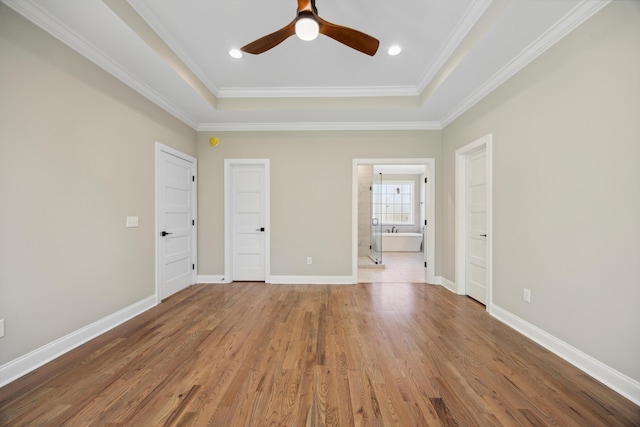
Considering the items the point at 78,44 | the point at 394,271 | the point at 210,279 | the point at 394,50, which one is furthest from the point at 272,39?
the point at 394,271

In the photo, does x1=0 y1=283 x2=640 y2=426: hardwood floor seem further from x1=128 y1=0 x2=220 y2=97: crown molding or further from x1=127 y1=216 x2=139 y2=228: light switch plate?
x1=128 y1=0 x2=220 y2=97: crown molding

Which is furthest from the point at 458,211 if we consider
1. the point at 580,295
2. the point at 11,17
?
the point at 11,17

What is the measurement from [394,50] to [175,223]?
3703mm

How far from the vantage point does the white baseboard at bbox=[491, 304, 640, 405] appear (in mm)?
1548

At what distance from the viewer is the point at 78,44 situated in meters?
2.11

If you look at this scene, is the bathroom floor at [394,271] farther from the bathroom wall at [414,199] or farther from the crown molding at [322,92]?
the crown molding at [322,92]

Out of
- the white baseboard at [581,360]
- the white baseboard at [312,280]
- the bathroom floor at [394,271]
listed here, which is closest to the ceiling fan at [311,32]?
the white baseboard at [581,360]

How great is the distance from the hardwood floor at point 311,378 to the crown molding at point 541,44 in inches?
105

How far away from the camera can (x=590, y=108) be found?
5.93 ft

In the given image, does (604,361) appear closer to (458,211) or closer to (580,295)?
(580,295)

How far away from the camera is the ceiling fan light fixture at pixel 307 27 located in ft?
5.74

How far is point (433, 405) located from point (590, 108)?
2409 mm

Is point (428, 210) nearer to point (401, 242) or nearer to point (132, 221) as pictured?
point (401, 242)

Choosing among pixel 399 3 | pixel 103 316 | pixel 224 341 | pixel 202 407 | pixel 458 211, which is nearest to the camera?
pixel 202 407
